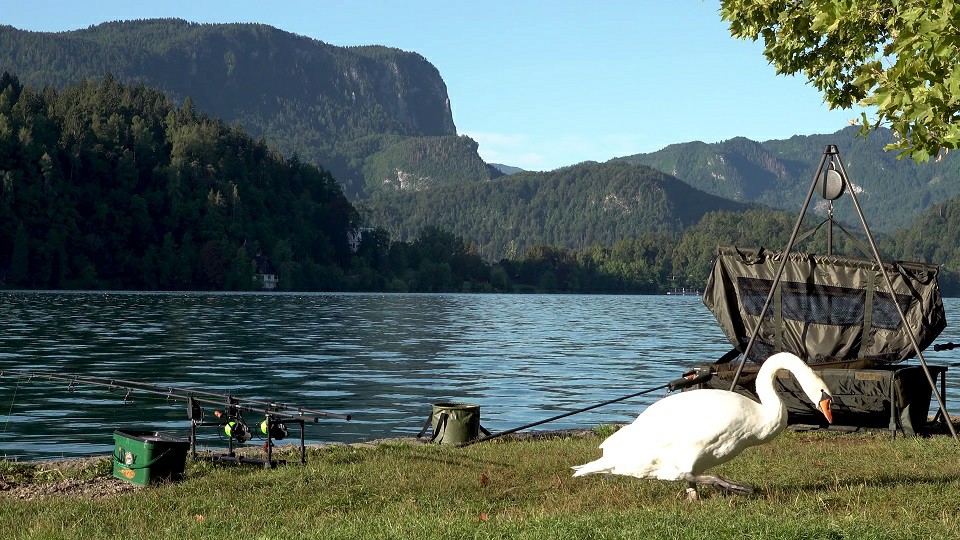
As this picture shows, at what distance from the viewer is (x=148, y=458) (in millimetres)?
13312

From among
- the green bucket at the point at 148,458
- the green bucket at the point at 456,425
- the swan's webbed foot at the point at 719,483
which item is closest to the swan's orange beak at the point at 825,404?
the swan's webbed foot at the point at 719,483

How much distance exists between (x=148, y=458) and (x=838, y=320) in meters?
10.7

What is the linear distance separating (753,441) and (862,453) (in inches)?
194

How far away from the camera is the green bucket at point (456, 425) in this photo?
688 inches

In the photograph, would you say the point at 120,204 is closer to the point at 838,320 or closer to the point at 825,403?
the point at 838,320

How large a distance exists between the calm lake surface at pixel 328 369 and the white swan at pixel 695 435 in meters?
13.4

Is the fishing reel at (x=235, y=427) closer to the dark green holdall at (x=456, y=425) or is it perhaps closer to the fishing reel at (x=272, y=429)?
the fishing reel at (x=272, y=429)

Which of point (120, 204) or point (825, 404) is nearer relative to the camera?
point (825, 404)

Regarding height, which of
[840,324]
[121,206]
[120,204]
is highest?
[120,204]

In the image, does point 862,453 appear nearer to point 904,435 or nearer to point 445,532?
point 904,435

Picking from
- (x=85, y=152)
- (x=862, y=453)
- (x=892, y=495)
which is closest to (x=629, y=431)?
(x=892, y=495)

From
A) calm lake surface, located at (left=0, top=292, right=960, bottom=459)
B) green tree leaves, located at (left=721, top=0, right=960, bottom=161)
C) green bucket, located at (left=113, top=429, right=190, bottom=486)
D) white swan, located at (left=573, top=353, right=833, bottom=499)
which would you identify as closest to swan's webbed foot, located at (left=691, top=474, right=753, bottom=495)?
white swan, located at (left=573, top=353, right=833, bottom=499)

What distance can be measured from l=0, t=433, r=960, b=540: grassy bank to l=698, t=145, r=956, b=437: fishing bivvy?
1.05 meters

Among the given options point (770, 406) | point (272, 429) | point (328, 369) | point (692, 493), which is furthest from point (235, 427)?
point (328, 369)
